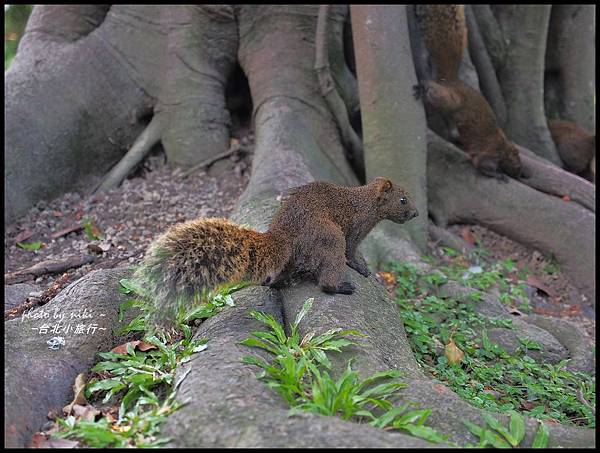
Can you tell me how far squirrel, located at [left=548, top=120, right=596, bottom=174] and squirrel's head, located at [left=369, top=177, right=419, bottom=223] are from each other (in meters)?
4.20

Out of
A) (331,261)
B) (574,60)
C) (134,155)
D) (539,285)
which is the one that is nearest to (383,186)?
(331,261)

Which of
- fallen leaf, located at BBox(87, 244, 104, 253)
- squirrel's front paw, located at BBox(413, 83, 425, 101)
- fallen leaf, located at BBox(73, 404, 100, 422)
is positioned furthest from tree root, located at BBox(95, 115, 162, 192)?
fallen leaf, located at BBox(73, 404, 100, 422)

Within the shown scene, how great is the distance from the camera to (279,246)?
3.51 metres

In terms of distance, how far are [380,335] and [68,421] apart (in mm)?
1530

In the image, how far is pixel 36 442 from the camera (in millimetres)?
2408

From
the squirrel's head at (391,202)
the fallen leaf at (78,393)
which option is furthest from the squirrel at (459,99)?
the fallen leaf at (78,393)

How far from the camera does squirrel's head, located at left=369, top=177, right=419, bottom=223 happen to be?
13.9ft

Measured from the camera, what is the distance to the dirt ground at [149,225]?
5.11 metres

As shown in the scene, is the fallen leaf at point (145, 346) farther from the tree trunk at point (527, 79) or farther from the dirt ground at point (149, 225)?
the tree trunk at point (527, 79)

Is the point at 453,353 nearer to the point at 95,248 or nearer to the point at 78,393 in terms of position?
the point at 78,393

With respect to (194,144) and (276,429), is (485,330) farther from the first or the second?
(194,144)

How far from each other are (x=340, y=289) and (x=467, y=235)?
3.31m

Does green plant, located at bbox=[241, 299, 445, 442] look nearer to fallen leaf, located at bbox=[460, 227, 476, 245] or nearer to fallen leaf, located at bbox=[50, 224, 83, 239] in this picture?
fallen leaf, located at bbox=[50, 224, 83, 239]

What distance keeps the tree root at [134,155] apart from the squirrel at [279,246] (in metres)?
2.84
